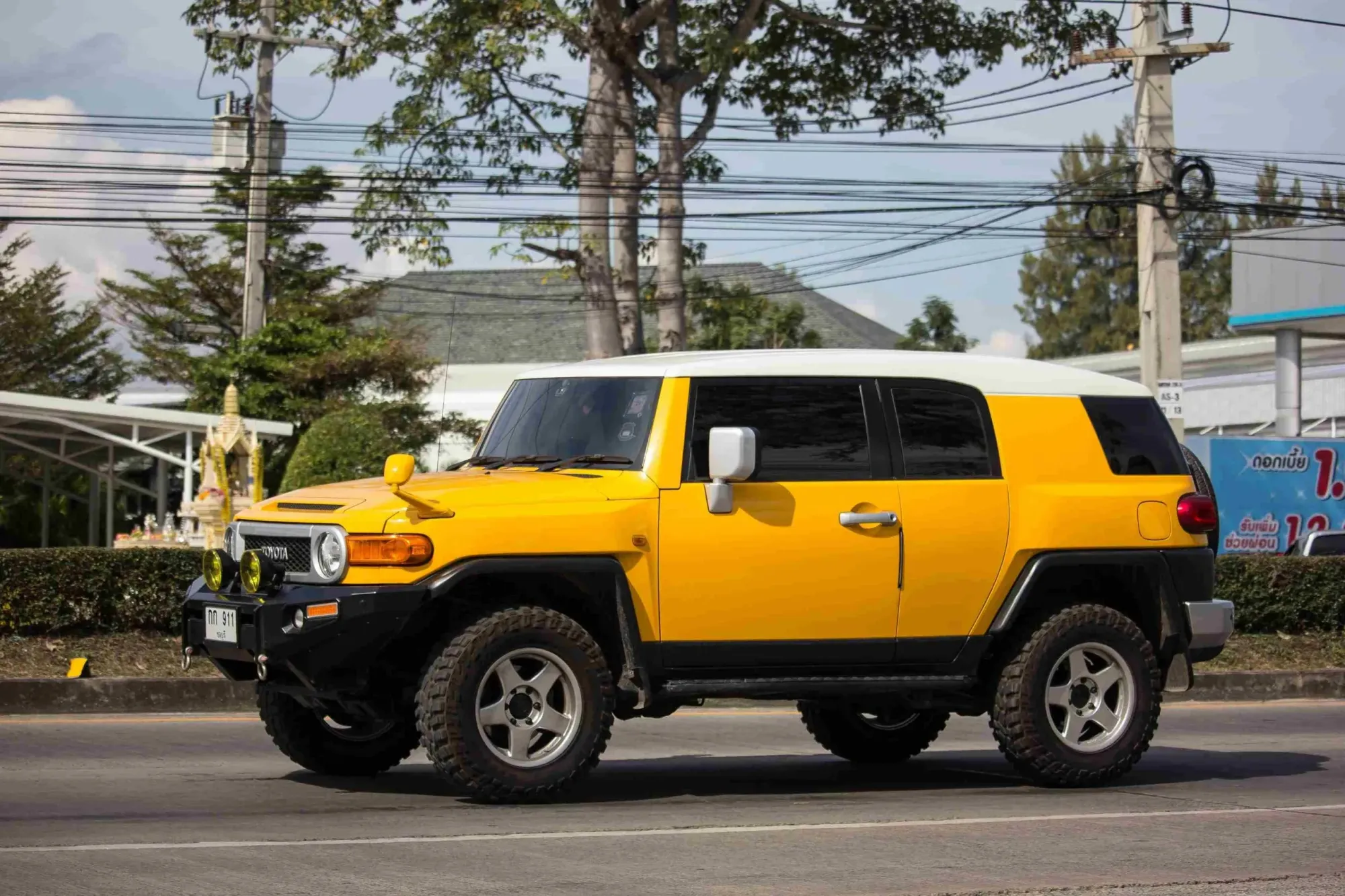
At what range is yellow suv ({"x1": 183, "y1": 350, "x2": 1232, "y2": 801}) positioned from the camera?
772cm

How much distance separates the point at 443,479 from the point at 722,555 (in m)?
1.36

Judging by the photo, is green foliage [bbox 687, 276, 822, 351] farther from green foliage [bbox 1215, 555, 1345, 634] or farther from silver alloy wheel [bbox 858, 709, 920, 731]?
silver alloy wheel [bbox 858, 709, 920, 731]

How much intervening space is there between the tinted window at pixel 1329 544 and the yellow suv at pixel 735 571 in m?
16.1

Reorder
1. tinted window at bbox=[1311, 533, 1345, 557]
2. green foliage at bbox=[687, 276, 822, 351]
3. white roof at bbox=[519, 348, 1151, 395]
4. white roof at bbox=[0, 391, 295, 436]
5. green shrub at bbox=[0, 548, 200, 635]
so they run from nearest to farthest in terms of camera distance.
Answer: white roof at bbox=[519, 348, 1151, 395] < green shrub at bbox=[0, 548, 200, 635] < tinted window at bbox=[1311, 533, 1345, 557] < white roof at bbox=[0, 391, 295, 436] < green foliage at bbox=[687, 276, 822, 351]

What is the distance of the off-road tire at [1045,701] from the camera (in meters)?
8.59

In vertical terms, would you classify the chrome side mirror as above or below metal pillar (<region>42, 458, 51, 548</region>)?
above

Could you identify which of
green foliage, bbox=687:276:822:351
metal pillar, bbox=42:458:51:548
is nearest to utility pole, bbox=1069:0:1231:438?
metal pillar, bbox=42:458:51:548

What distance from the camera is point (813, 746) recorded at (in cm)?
1156

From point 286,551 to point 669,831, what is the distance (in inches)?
84.4

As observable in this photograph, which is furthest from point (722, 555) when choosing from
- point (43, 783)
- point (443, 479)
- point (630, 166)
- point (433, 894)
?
point (630, 166)

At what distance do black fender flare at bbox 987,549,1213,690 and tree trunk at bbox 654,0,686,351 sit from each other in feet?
48.9

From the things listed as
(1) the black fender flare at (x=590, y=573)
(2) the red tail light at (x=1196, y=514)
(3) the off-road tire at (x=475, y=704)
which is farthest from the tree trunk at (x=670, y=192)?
(3) the off-road tire at (x=475, y=704)

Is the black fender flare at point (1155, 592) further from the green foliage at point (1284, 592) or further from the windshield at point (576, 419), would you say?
the green foliage at point (1284, 592)

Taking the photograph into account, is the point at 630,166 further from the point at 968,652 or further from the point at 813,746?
the point at 968,652
